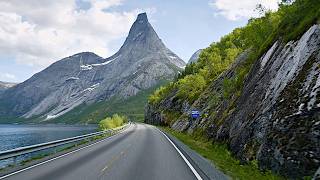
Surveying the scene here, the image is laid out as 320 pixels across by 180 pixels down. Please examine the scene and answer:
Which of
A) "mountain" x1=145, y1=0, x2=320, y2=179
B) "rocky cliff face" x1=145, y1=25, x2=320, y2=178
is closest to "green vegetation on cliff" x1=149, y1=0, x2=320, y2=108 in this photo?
"mountain" x1=145, y1=0, x2=320, y2=179

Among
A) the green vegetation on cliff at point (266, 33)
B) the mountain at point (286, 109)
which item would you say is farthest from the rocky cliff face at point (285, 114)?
the green vegetation on cliff at point (266, 33)

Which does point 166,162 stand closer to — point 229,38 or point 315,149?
point 315,149

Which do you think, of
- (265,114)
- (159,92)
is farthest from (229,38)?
(265,114)

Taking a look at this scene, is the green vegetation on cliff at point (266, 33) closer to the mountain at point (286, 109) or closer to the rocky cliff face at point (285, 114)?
the mountain at point (286, 109)

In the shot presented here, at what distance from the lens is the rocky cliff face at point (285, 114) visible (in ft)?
41.1

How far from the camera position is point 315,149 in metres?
11.8

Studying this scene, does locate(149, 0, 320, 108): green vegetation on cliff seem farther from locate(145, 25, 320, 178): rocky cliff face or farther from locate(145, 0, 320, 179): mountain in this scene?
locate(145, 25, 320, 178): rocky cliff face

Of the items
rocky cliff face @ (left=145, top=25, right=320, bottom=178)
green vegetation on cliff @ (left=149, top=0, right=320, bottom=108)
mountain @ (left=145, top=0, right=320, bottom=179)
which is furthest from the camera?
green vegetation on cliff @ (left=149, top=0, right=320, bottom=108)

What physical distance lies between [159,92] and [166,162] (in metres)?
133

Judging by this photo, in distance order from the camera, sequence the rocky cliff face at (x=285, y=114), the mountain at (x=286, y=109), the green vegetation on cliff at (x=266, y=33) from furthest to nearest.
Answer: the green vegetation on cliff at (x=266, y=33), the mountain at (x=286, y=109), the rocky cliff face at (x=285, y=114)

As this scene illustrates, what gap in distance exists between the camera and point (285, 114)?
1507 cm

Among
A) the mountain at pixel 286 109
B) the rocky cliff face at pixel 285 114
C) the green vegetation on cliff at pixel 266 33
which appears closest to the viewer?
the rocky cliff face at pixel 285 114

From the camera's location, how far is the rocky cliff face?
12513 millimetres

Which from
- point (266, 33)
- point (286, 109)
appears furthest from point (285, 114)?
point (266, 33)
